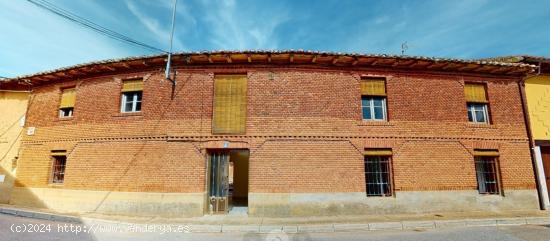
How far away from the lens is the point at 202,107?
9336 mm

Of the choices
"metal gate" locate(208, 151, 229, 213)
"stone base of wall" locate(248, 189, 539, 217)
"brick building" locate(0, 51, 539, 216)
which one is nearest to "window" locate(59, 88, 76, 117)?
"brick building" locate(0, 51, 539, 216)

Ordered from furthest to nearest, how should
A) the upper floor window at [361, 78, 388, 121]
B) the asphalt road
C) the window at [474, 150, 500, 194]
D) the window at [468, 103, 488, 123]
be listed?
the window at [468, 103, 488, 123] → the window at [474, 150, 500, 194] → the upper floor window at [361, 78, 388, 121] → the asphalt road

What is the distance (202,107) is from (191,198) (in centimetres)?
300

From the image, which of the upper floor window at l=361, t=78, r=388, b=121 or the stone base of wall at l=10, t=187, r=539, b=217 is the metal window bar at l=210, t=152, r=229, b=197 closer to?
the stone base of wall at l=10, t=187, r=539, b=217

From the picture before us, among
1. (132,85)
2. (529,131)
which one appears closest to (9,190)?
(132,85)

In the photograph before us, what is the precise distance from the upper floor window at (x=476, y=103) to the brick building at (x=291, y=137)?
45 millimetres

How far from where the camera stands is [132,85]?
10.1 m

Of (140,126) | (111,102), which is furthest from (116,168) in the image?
(111,102)

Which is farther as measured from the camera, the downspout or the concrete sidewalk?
the downspout

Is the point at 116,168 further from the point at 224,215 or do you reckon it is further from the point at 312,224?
the point at 312,224

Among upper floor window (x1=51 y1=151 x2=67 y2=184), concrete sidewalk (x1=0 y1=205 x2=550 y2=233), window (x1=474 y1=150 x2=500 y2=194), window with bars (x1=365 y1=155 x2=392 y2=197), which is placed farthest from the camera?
upper floor window (x1=51 y1=151 x2=67 y2=184)

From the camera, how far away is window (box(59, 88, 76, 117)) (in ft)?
35.6

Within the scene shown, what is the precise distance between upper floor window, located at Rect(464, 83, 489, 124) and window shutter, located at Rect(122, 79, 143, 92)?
12170 mm

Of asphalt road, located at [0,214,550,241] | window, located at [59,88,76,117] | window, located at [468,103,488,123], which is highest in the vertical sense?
window, located at [59,88,76,117]
